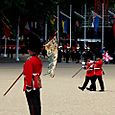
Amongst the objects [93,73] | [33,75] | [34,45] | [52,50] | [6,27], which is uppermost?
[6,27]

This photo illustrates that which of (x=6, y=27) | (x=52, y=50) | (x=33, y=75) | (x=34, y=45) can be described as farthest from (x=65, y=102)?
(x=6, y=27)

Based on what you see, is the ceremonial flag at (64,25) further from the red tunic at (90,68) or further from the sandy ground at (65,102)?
the red tunic at (90,68)

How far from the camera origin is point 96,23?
6619cm

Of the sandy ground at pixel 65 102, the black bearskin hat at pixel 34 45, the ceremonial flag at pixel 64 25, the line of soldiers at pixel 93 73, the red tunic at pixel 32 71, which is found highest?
the ceremonial flag at pixel 64 25

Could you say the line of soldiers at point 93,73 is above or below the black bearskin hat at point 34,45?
below

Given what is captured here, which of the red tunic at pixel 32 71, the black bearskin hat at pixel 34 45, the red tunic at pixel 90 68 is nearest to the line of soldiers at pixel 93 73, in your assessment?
the red tunic at pixel 90 68

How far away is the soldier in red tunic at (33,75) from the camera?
36.0ft

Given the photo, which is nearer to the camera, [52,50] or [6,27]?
[52,50]

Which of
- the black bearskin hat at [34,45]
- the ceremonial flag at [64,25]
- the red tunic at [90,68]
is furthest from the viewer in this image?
the ceremonial flag at [64,25]

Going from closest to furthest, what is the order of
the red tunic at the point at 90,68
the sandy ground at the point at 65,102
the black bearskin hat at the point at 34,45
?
the black bearskin hat at the point at 34,45 → the sandy ground at the point at 65,102 → the red tunic at the point at 90,68

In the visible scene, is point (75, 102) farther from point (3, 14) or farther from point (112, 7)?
point (112, 7)

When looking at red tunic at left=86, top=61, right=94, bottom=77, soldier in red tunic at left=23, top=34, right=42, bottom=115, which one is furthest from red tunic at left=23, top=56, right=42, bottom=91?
red tunic at left=86, top=61, right=94, bottom=77

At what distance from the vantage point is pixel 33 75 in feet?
36.5

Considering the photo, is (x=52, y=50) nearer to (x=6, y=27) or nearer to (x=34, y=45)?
(x=34, y=45)
